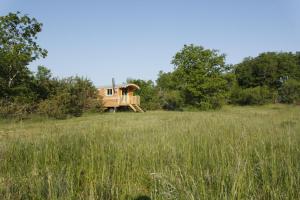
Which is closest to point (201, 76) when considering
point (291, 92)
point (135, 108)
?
point (135, 108)

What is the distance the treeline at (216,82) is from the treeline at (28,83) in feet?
36.1

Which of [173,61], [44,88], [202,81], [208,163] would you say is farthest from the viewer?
[173,61]

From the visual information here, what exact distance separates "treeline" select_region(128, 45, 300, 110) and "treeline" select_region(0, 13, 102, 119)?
10994mm

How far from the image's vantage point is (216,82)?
80.5 ft

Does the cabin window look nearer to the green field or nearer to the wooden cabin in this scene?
the wooden cabin

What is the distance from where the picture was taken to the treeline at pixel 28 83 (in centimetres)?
1580

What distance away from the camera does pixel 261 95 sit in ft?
112

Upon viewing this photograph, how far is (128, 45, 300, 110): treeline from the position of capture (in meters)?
24.9

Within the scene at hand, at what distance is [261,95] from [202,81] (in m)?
14.0

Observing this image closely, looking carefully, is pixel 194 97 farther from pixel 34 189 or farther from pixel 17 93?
pixel 34 189

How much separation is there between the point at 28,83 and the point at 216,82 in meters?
16.5

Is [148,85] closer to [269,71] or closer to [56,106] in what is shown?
[56,106]

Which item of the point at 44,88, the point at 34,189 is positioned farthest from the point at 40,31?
the point at 34,189

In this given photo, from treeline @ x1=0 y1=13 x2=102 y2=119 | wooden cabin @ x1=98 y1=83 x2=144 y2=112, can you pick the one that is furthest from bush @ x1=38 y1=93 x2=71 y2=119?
wooden cabin @ x1=98 y1=83 x2=144 y2=112
